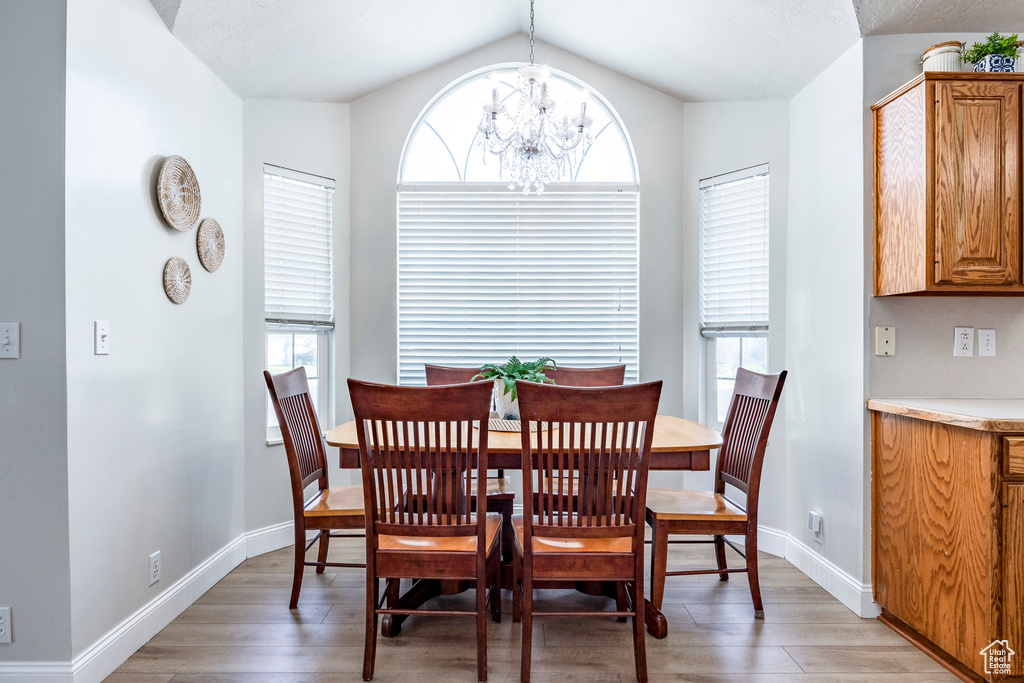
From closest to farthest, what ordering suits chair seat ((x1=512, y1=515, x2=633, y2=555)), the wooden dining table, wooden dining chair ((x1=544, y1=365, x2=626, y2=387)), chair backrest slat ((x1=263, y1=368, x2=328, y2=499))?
chair seat ((x1=512, y1=515, x2=633, y2=555))
the wooden dining table
chair backrest slat ((x1=263, y1=368, x2=328, y2=499))
wooden dining chair ((x1=544, y1=365, x2=626, y2=387))

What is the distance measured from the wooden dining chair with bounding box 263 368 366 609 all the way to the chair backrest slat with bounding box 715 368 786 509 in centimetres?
165

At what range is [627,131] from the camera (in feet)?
12.1

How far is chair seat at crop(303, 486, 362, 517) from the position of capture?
247 cm

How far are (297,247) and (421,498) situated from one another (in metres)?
2.10

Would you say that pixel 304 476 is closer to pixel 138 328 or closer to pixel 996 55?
pixel 138 328

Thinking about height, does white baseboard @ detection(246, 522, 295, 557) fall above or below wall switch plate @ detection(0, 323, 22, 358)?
below

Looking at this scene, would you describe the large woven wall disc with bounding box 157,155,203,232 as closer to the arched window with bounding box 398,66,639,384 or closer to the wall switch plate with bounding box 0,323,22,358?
the wall switch plate with bounding box 0,323,22,358

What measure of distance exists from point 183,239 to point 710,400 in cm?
300

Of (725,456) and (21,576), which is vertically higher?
(725,456)

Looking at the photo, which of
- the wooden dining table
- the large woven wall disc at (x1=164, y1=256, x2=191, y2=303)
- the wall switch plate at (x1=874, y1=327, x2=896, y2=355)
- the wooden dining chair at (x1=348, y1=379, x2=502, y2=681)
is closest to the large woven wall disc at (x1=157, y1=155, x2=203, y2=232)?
the large woven wall disc at (x1=164, y1=256, x2=191, y2=303)

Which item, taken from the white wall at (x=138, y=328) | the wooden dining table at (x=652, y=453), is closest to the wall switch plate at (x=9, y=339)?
the white wall at (x=138, y=328)

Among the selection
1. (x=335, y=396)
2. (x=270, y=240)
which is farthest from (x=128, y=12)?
(x=335, y=396)

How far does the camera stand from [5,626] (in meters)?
1.95

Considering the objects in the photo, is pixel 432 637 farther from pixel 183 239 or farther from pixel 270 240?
pixel 270 240
